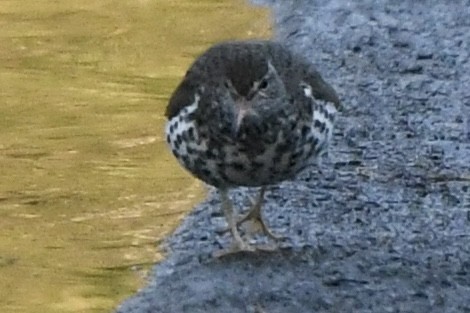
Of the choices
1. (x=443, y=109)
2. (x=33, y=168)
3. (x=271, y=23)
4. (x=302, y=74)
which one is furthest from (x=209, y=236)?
(x=271, y=23)

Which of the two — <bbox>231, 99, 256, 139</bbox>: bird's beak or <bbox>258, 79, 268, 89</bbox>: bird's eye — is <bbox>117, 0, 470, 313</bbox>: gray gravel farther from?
<bbox>258, 79, 268, 89</bbox>: bird's eye

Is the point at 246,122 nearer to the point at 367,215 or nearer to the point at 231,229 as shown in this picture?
the point at 231,229

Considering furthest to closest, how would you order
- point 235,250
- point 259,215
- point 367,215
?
point 367,215 < point 259,215 < point 235,250

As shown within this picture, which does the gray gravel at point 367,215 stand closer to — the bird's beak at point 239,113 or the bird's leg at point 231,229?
the bird's leg at point 231,229

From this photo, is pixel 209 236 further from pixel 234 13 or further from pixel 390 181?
pixel 234 13

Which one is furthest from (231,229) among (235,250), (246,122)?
(246,122)

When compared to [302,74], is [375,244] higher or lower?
lower
